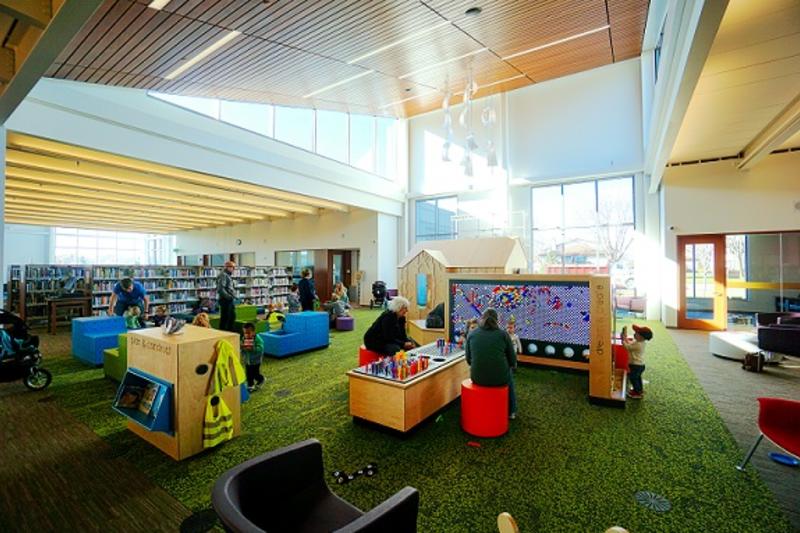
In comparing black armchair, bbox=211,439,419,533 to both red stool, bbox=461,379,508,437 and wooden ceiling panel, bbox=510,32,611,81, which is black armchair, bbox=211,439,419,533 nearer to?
red stool, bbox=461,379,508,437

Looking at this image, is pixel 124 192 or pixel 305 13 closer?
Answer: pixel 305 13

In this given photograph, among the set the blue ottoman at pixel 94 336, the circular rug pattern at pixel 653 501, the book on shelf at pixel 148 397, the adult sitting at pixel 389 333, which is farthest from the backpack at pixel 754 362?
the blue ottoman at pixel 94 336

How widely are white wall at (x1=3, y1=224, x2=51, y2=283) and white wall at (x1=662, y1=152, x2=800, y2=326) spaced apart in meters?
27.8

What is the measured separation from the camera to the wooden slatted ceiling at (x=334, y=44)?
15.2ft

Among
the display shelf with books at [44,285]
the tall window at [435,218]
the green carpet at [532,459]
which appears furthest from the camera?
the tall window at [435,218]

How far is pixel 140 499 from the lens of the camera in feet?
8.20

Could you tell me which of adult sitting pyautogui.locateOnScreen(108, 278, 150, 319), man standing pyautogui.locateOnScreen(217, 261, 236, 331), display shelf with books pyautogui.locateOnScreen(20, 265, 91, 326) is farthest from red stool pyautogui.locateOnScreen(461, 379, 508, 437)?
display shelf with books pyautogui.locateOnScreen(20, 265, 91, 326)

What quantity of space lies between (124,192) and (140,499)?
11.3 meters

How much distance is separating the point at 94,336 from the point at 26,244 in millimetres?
20798

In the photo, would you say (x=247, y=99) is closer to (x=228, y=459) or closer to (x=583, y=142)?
(x=228, y=459)

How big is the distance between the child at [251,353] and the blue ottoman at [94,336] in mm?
2888

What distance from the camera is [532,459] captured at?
2.95 m

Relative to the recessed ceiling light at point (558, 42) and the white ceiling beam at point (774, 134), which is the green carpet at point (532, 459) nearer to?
the white ceiling beam at point (774, 134)

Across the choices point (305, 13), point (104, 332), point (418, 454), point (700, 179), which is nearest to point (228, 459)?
point (418, 454)
